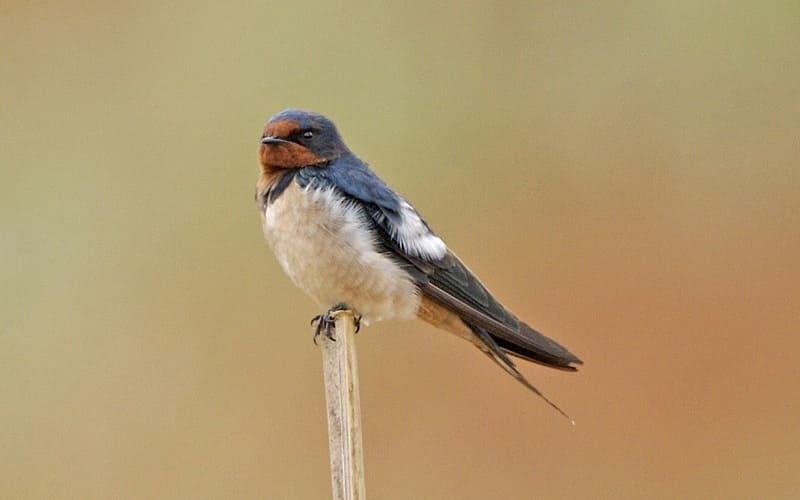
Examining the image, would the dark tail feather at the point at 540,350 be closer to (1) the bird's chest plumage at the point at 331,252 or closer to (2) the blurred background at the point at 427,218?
(1) the bird's chest plumage at the point at 331,252

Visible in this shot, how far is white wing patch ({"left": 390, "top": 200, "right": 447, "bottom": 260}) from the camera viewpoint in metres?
2.78

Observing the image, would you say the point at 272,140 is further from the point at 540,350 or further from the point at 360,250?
the point at 540,350

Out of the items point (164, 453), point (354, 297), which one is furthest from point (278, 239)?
point (164, 453)

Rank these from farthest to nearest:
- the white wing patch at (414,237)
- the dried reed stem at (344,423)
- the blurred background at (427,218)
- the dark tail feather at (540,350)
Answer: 1. the blurred background at (427,218)
2. the white wing patch at (414,237)
3. the dark tail feather at (540,350)
4. the dried reed stem at (344,423)

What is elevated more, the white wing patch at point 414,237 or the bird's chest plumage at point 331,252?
the white wing patch at point 414,237

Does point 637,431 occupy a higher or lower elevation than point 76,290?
lower

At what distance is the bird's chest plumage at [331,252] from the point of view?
8.79 ft

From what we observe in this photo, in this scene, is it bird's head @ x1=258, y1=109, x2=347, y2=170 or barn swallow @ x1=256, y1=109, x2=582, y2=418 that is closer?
barn swallow @ x1=256, y1=109, x2=582, y2=418

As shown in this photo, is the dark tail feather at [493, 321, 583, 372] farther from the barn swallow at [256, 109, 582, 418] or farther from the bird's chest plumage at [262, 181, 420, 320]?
the bird's chest plumage at [262, 181, 420, 320]

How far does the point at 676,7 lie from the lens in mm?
5375

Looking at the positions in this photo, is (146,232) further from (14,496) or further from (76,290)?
(14,496)

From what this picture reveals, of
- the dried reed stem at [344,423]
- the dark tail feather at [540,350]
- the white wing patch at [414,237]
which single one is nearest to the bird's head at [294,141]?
the white wing patch at [414,237]

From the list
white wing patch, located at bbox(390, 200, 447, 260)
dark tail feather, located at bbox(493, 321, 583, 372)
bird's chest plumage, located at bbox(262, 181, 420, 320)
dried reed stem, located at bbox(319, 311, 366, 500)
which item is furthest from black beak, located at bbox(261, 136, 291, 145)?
dried reed stem, located at bbox(319, 311, 366, 500)

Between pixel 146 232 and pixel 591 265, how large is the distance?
1.64 meters
